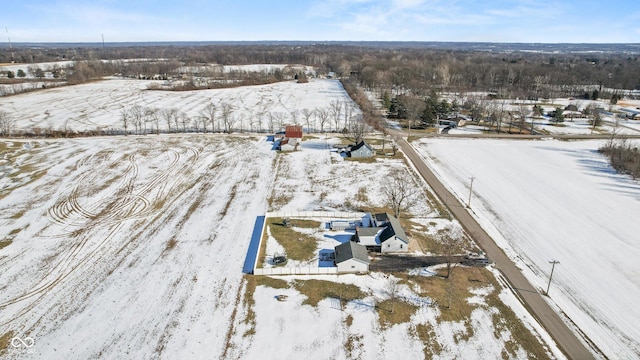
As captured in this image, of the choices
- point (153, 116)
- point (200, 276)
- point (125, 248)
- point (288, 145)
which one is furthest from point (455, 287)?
point (153, 116)

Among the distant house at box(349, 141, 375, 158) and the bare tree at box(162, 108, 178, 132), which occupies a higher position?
the bare tree at box(162, 108, 178, 132)

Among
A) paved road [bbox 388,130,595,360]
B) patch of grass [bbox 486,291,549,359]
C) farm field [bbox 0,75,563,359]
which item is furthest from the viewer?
farm field [bbox 0,75,563,359]

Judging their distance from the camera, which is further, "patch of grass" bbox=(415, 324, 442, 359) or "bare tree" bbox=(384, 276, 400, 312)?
"bare tree" bbox=(384, 276, 400, 312)

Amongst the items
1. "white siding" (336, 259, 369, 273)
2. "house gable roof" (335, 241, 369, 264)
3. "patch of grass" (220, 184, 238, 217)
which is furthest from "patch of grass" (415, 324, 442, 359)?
"patch of grass" (220, 184, 238, 217)

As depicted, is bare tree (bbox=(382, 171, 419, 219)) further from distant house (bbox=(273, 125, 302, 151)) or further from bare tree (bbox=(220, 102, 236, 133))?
bare tree (bbox=(220, 102, 236, 133))

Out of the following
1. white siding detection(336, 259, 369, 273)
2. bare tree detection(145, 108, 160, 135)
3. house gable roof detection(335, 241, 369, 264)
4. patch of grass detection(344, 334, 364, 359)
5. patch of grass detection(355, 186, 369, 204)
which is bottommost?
patch of grass detection(344, 334, 364, 359)

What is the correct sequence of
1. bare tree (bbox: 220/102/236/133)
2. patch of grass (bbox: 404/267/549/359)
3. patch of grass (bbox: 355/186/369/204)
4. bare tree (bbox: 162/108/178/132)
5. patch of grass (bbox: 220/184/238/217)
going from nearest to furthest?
patch of grass (bbox: 404/267/549/359), patch of grass (bbox: 220/184/238/217), patch of grass (bbox: 355/186/369/204), bare tree (bbox: 220/102/236/133), bare tree (bbox: 162/108/178/132)

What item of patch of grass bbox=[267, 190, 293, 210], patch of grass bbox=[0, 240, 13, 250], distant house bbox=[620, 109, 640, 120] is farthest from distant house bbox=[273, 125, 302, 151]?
distant house bbox=[620, 109, 640, 120]

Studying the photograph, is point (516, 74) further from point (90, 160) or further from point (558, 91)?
point (90, 160)

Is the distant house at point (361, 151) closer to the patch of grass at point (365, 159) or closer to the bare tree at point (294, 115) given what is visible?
the patch of grass at point (365, 159)

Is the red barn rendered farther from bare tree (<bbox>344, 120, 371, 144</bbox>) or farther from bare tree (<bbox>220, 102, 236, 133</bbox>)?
bare tree (<bbox>220, 102, 236, 133</bbox>)
